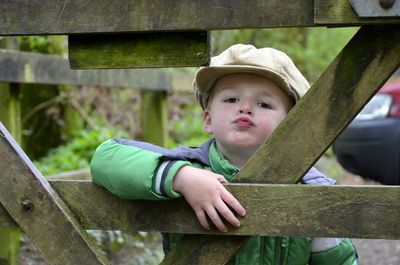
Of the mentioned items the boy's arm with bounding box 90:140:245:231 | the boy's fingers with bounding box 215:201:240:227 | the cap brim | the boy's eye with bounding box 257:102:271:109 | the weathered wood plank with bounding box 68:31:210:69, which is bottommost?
the boy's fingers with bounding box 215:201:240:227

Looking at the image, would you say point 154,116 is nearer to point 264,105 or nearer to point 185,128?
point 185,128

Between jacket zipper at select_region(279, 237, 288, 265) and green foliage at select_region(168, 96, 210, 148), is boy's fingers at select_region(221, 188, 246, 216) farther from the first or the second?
green foliage at select_region(168, 96, 210, 148)

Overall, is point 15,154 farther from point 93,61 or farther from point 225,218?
point 225,218

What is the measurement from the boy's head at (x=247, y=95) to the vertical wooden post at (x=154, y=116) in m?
4.09

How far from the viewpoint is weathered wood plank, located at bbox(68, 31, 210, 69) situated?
1.96 metres

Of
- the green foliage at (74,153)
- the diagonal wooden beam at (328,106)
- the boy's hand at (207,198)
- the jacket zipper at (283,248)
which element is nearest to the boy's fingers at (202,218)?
the boy's hand at (207,198)

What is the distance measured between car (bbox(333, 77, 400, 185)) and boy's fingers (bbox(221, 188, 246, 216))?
486 cm

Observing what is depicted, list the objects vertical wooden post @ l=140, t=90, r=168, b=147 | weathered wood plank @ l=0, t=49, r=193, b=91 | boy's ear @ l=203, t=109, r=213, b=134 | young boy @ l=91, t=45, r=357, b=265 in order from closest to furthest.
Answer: young boy @ l=91, t=45, r=357, b=265 < boy's ear @ l=203, t=109, r=213, b=134 < weathered wood plank @ l=0, t=49, r=193, b=91 < vertical wooden post @ l=140, t=90, r=168, b=147

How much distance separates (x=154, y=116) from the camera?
6.66 metres

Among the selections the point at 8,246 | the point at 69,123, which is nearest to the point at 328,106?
the point at 8,246

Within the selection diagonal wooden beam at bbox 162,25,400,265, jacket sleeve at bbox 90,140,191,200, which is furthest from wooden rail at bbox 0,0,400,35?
jacket sleeve at bbox 90,140,191,200

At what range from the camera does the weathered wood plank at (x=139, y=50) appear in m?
1.96

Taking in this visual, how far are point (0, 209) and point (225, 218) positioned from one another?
0.74 metres

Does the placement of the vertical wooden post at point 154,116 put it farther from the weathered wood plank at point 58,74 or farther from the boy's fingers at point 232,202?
the boy's fingers at point 232,202
